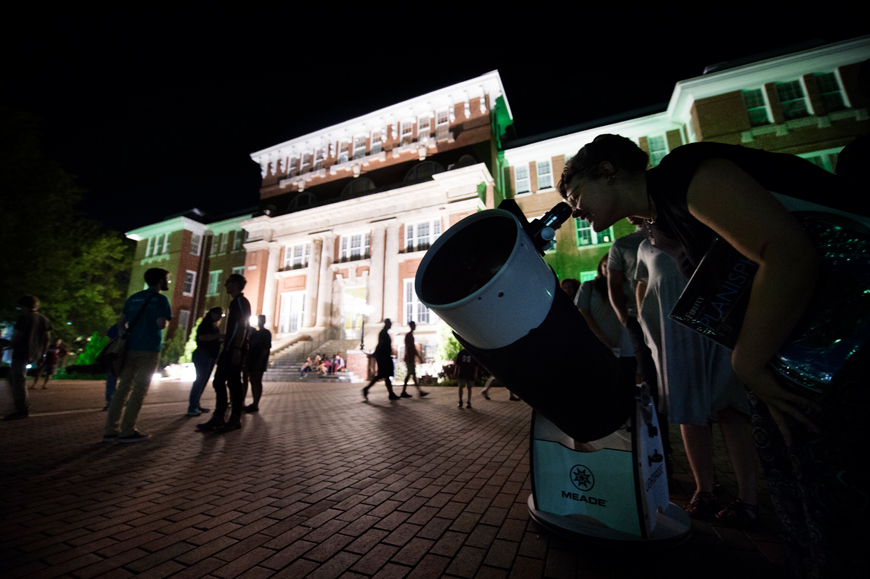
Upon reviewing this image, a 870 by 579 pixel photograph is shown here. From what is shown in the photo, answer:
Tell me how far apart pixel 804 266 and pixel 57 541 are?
10.6ft

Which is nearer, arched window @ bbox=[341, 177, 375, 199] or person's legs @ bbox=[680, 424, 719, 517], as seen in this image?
person's legs @ bbox=[680, 424, 719, 517]

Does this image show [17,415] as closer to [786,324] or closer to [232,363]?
[232,363]

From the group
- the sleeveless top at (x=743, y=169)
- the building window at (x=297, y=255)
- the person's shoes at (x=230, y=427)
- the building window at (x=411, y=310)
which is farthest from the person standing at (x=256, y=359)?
the building window at (x=297, y=255)

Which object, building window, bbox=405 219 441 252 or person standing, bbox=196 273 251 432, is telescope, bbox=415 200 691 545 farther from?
building window, bbox=405 219 441 252

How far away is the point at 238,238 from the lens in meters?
30.3

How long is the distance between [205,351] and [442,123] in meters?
22.1

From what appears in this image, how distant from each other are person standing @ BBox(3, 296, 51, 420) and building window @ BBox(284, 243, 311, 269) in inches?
743

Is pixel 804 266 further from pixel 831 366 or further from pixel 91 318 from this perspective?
pixel 91 318

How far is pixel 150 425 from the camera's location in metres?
5.06

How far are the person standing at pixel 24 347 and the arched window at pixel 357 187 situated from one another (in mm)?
20034

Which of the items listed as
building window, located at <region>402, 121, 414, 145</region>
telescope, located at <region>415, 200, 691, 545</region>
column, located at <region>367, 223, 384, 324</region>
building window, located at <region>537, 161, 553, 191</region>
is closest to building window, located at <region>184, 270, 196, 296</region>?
column, located at <region>367, 223, 384, 324</region>

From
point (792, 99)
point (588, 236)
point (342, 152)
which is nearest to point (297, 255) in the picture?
point (342, 152)

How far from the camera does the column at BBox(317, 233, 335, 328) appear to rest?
22062 mm

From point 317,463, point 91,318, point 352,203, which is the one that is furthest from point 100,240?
point 317,463
